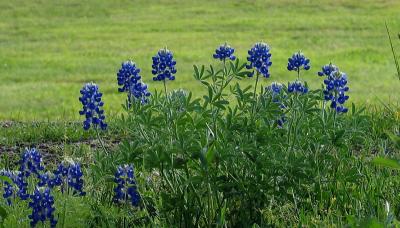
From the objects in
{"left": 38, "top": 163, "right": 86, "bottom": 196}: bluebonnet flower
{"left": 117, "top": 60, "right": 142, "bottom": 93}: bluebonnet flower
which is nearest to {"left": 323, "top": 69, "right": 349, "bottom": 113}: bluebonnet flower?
{"left": 117, "top": 60, "right": 142, "bottom": 93}: bluebonnet flower

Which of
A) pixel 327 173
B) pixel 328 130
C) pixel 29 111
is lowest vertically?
pixel 29 111

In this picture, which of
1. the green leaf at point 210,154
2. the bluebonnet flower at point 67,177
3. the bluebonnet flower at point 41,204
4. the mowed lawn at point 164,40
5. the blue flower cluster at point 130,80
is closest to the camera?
the green leaf at point 210,154

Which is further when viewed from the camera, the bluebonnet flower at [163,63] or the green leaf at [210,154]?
the bluebonnet flower at [163,63]

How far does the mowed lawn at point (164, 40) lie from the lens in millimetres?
14977

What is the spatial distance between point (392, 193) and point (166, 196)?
4.47ft

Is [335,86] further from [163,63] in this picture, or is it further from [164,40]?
[164,40]

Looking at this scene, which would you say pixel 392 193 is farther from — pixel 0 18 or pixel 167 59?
pixel 0 18

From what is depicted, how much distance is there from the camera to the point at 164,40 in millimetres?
21562

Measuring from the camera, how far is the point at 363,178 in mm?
4988

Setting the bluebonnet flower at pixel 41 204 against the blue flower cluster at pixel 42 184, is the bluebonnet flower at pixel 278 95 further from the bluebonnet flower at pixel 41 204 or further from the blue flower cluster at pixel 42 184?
the bluebonnet flower at pixel 41 204

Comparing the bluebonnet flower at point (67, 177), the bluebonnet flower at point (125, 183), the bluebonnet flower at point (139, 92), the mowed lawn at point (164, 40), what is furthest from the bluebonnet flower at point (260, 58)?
the mowed lawn at point (164, 40)

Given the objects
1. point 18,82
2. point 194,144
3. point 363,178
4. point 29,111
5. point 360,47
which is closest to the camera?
point 194,144

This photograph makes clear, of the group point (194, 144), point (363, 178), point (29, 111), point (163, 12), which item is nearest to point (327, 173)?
point (363, 178)

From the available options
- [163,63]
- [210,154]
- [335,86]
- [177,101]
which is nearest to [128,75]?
[163,63]
